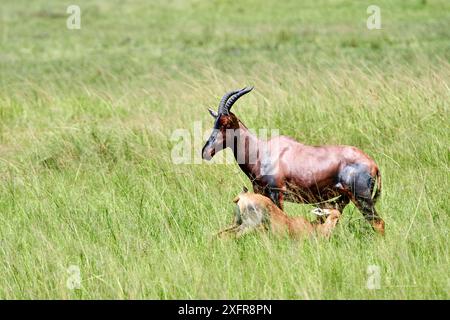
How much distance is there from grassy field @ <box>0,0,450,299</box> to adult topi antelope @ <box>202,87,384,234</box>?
0.78ft

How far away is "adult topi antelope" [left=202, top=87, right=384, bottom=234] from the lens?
5.62 meters

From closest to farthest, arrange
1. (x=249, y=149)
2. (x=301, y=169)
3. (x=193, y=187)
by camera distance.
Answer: (x=301, y=169) → (x=249, y=149) → (x=193, y=187)

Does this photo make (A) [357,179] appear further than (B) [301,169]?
No

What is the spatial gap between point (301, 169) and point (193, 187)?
56.1 inches

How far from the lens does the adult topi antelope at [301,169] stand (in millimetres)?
5617

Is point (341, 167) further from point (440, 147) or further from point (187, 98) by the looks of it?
point (187, 98)

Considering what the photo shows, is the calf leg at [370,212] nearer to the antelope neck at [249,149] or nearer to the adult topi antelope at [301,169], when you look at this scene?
the adult topi antelope at [301,169]

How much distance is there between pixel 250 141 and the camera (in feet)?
19.1

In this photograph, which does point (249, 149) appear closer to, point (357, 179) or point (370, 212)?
point (357, 179)

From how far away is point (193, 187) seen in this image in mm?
6922

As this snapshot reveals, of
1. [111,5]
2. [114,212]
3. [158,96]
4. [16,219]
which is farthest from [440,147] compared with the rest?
[111,5]

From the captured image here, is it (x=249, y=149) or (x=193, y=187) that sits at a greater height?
(x=249, y=149)

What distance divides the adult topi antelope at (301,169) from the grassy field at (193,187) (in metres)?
0.24

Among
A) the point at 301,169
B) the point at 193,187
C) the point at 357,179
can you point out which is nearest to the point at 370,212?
the point at 357,179
